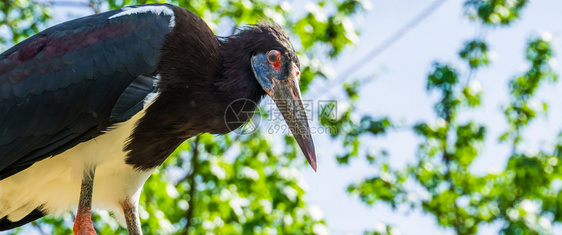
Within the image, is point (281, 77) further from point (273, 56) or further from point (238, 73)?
point (238, 73)

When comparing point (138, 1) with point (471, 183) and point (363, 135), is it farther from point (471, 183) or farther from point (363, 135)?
point (471, 183)

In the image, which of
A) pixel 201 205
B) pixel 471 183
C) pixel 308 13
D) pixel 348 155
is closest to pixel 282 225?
pixel 201 205

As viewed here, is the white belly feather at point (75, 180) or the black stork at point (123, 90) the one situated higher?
the black stork at point (123, 90)

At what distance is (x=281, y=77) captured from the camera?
3562 millimetres

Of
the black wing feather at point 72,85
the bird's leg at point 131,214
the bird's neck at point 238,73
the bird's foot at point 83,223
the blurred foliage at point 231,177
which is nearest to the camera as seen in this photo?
the black wing feather at point 72,85

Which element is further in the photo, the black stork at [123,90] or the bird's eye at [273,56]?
the bird's eye at [273,56]

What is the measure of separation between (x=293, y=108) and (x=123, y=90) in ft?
2.83

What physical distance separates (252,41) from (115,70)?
0.72 metres

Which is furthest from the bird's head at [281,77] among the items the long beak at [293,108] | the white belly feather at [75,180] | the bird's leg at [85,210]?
the bird's leg at [85,210]

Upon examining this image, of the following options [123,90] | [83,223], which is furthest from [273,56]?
[83,223]

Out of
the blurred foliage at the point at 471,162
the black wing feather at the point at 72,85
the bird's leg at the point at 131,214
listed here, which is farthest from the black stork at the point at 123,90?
the blurred foliage at the point at 471,162

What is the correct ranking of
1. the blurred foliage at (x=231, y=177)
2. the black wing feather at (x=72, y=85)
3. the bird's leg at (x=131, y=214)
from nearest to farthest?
the black wing feather at (x=72, y=85)
the bird's leg at (x=131, y=214)
the blurred foliage at (x=231, y=177)

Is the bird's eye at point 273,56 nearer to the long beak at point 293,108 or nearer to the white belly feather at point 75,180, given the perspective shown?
the long beak at point 293,108

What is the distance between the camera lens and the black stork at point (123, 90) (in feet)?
10.9
